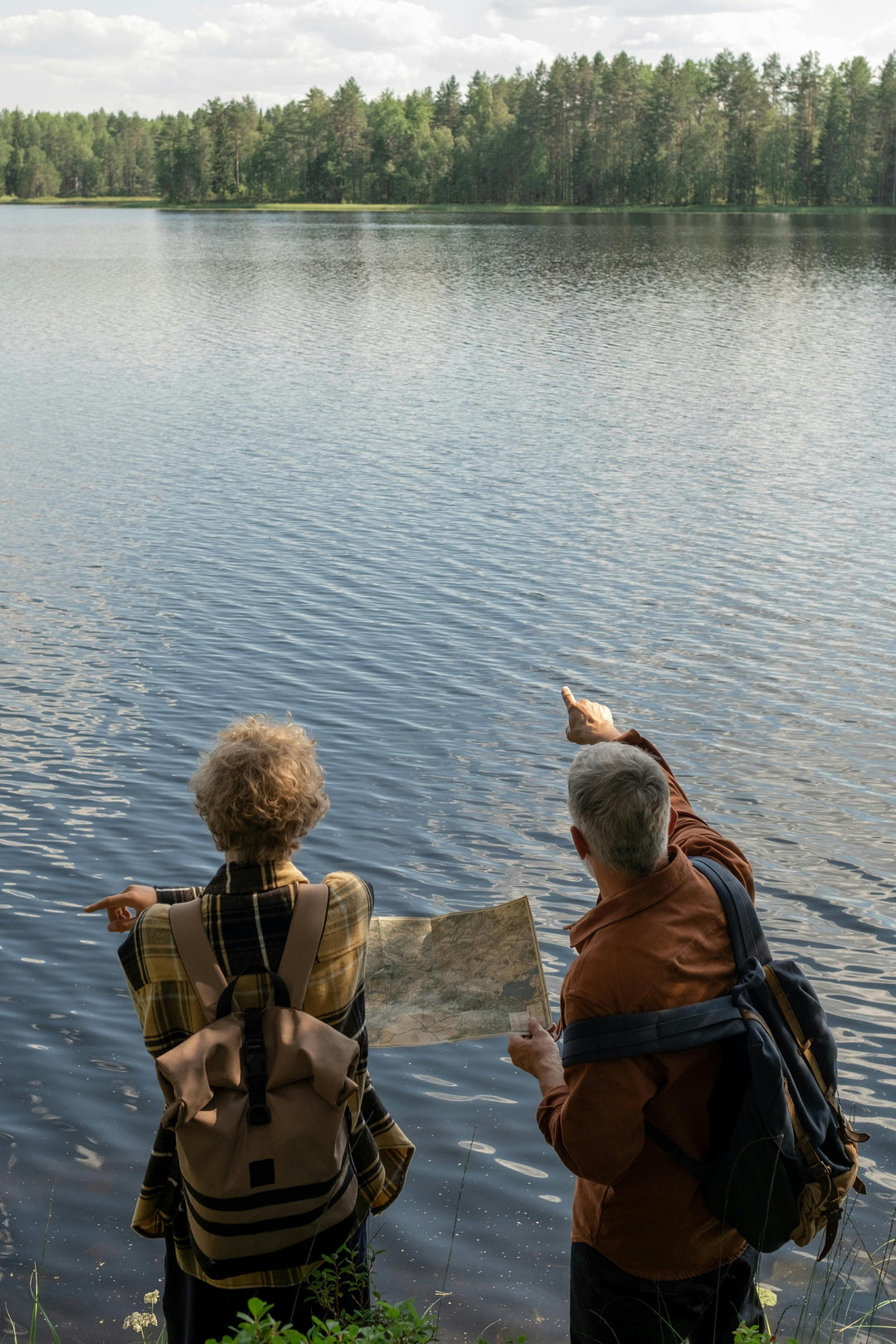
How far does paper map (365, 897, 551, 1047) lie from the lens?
127 inches

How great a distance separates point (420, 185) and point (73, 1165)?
13843 cm

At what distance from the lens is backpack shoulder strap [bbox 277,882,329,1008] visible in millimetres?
2744

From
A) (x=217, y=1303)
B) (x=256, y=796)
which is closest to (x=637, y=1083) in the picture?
(x=256, y=796)

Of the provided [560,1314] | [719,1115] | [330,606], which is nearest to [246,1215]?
[719,1115]

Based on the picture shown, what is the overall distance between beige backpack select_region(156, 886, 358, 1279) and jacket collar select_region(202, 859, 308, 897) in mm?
65

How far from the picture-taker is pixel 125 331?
36.5 metres

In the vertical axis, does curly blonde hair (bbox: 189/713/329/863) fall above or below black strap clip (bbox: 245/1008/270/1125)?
above

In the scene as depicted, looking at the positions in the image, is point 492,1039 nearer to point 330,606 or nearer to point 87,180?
point 330,606

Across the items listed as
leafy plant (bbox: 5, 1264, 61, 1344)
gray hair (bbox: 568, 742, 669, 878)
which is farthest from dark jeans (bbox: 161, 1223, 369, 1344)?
leafy plant (bbox: 5, 1264, 61, 1344)

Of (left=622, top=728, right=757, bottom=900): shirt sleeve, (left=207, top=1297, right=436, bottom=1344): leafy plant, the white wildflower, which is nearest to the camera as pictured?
(left=207, top=1297, right=436, bottom=1344): leafy plant

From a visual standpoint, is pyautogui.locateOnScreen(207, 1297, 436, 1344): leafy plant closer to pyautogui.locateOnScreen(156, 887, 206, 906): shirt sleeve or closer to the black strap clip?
the black strap clip

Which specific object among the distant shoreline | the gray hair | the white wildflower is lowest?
the white wildflower

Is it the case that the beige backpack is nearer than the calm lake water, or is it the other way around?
the beige backpack

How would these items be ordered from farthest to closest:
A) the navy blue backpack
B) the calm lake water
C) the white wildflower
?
the calm lake water
the white wildflower
the navy blue backpack
